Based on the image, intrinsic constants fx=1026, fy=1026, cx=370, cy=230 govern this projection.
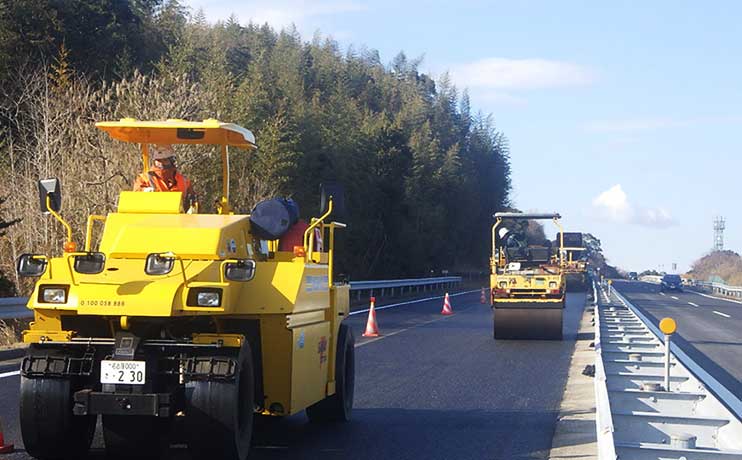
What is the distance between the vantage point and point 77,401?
6.70 metres

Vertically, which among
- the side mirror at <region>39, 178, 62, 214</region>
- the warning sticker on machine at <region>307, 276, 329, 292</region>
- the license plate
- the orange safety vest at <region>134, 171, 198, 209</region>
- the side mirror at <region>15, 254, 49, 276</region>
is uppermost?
the orange safety vest at <region>134, 171, 198, 209</region>

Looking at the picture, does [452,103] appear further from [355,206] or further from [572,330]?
Answer: [572,330]

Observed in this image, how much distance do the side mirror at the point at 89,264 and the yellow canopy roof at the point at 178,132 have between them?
79.7 inches

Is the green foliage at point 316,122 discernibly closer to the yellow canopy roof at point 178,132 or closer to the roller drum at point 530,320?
the roller drum at point 530,320

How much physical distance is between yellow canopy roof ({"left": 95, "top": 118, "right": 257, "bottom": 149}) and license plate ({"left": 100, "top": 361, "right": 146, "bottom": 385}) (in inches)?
105

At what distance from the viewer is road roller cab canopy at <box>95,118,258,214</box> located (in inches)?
342

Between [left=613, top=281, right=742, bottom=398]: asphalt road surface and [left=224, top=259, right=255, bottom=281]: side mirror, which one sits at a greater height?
[left=224, top=259, right=255, bottom=281]: side mirror

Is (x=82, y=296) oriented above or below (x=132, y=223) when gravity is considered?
below

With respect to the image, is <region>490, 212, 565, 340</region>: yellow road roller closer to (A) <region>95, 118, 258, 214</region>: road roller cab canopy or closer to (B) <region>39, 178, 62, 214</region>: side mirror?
(A) <region>95, 118, 258, 214</region>: road roller cab canopy


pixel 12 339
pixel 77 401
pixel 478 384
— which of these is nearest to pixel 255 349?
pixel 77 401

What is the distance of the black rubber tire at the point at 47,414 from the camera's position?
6840 mm

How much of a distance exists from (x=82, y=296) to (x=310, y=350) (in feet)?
7.00

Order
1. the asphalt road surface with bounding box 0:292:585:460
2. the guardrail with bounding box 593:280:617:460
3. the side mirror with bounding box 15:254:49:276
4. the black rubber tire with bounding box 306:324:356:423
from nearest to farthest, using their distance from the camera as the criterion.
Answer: the guardrail with bounding box 593:280:617:460 < the side mirror with bounding box 15:254:49:276 < the asphalt road surface with bounding box 0:292:585:460 < the black rubber tire with bounding box 306:324:356:423

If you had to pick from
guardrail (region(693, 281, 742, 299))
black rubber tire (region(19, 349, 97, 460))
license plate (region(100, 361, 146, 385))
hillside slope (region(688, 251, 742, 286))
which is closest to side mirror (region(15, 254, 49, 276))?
black rubber tire (region(19, 349, 97, 460))
